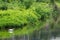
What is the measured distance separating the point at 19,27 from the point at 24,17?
1.27 meters

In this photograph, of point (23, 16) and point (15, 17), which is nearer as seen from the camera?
point (15, 17)

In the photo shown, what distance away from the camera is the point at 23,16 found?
1017 inches

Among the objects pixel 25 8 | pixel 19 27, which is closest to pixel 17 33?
pixel 19 27

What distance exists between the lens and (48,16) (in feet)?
96.9

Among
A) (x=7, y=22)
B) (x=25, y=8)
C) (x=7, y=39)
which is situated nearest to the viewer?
(x=7, y=39)

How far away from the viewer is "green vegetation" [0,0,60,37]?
24.5 m

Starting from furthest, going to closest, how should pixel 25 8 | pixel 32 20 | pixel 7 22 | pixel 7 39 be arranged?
pixel 25 8 → pixel 32 20 → pixel 7 22 → pixel 7 39

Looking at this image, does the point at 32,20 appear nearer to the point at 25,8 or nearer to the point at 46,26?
the point at 46,26

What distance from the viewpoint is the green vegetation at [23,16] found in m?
24.5

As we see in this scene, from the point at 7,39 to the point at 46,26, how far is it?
17.9 ft

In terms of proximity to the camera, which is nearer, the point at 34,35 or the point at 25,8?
the point at 34,35

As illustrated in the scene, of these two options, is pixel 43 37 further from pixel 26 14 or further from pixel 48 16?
pixel 48 16

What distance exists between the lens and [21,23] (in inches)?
985

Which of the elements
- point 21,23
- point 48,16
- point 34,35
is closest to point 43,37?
point 34,35
